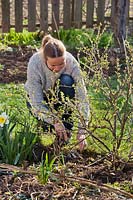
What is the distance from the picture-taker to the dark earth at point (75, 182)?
322cm

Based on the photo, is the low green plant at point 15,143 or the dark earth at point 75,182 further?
the low green plant at point 15,143

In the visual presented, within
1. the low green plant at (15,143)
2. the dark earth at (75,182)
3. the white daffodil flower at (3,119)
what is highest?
the white daffodil flower at (3,119)

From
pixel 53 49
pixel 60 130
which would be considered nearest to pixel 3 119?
pixel 60 130

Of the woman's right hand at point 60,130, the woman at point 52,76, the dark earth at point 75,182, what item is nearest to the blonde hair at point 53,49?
the woman at point 52,76

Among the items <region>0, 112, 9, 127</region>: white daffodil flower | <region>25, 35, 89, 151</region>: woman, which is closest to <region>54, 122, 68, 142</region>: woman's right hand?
<region>25, 35, 89, 151</region>: woman

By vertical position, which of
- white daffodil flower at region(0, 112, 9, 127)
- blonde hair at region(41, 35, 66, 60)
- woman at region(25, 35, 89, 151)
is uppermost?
blonde hair at region(41, 35, 66, 60)

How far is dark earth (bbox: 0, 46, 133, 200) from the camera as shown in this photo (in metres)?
3.22

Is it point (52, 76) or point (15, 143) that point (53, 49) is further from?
point (15, 143)

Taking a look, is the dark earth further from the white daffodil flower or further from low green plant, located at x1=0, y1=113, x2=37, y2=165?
the white daffodil flower

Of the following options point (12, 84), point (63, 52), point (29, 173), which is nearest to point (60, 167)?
point (29, 173)

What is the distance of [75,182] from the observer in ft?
11.0

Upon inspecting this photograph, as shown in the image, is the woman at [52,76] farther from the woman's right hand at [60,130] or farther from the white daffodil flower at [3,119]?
the white daffodil flower at [3,119]

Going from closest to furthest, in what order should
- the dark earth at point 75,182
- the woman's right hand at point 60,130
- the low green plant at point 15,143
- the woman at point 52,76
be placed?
the dark earth at point 75,182 → the low green plant at point 15,143 → the woman's right hand at point 60,130 → the woman at point 52,76

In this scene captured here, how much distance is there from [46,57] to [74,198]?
122cm
